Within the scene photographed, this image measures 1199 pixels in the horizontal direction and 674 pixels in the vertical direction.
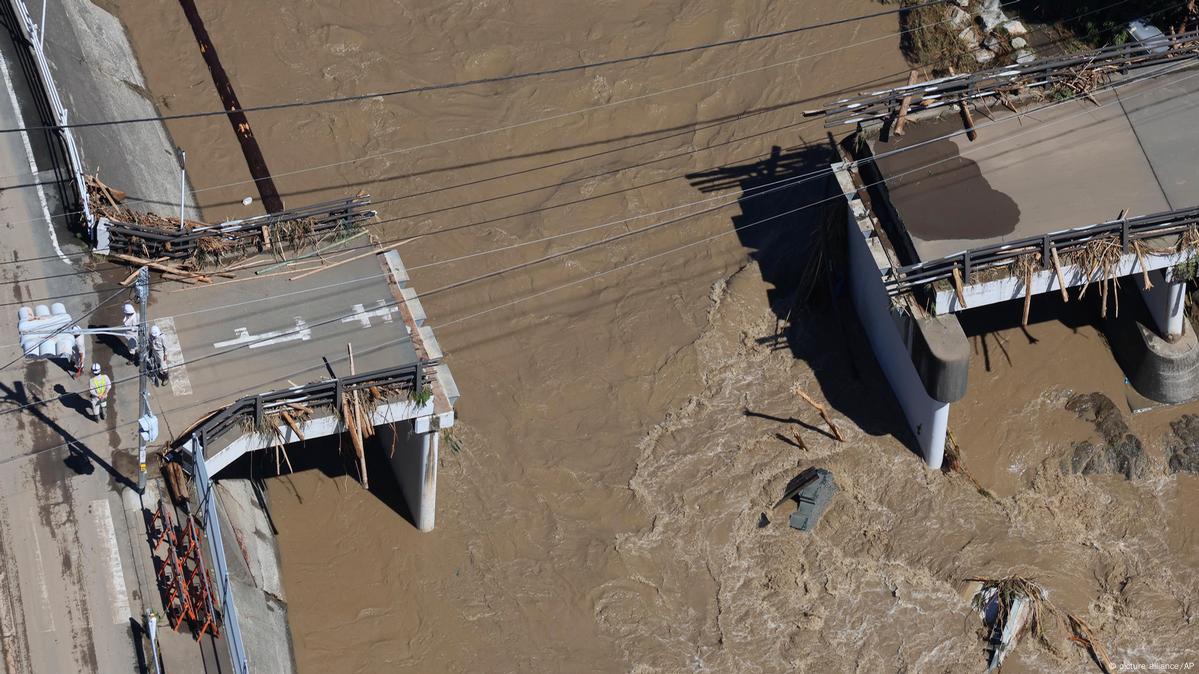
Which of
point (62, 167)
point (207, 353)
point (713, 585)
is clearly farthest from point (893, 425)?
point (62, 167)

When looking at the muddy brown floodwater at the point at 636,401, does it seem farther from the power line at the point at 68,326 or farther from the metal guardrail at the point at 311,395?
the power line at the point at 68,326

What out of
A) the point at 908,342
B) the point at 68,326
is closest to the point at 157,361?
the point at 68,326

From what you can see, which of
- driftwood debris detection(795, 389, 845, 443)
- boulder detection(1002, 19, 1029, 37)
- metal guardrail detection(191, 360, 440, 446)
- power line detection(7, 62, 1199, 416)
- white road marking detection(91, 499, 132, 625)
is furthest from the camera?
boulder detection(1002, 19, 1029, 37)

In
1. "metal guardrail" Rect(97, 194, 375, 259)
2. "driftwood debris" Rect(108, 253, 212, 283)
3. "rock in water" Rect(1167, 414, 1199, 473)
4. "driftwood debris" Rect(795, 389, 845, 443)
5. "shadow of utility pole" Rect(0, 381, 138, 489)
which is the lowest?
"rock in water" Rect(1167, 414, 1199, 473)

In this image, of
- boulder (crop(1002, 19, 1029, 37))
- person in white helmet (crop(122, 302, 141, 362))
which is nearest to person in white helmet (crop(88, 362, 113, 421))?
person in white helmet (crop(122, 302, 141, 362))

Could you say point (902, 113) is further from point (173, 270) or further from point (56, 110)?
point (56, 110)

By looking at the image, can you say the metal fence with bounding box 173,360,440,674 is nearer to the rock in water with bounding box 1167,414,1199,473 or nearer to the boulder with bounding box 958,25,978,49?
the rock in water with bounding box 1167,414,1199,473

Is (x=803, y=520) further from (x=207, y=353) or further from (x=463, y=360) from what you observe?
(x=207, y=353)
